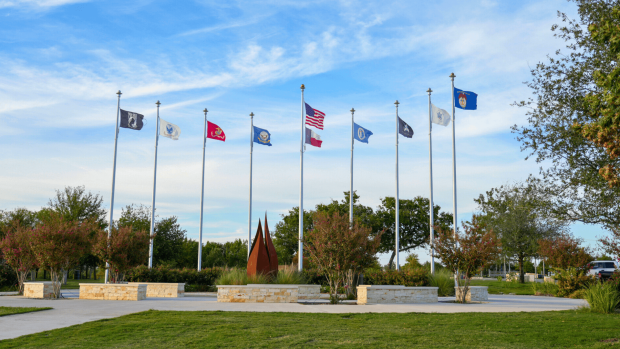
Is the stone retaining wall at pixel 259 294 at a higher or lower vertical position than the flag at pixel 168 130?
lower

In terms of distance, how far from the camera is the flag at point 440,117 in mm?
25350

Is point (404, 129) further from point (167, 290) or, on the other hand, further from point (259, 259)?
point (167, 290)

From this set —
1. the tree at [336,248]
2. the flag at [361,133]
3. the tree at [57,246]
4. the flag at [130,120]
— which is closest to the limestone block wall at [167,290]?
the tree at [57,246]

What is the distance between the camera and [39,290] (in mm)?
18594

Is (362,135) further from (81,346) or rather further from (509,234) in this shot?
(81,346)

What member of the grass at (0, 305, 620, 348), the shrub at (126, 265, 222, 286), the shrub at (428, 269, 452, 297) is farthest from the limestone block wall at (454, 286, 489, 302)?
the shrub at (126, 265, 222, 286)

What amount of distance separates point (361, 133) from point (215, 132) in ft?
27.9

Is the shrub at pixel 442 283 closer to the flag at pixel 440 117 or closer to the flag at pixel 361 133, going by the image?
the flag at pixel 440 117

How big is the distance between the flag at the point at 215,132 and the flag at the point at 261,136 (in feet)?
7.16

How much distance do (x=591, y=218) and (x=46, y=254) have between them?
63.0 ft

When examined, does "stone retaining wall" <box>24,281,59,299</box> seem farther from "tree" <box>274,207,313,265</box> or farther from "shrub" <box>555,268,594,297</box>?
"tree" <box>274,207,313,265</box>

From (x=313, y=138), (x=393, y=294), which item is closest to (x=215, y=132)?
(x=313, y=138)

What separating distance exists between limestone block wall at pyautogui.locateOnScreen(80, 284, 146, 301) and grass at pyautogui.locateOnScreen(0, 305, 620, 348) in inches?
237

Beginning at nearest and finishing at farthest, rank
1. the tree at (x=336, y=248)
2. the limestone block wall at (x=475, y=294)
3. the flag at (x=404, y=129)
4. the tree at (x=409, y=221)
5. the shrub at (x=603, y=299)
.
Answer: the shrub at (x=603, y=299)
the tree at (x=336, y=248)
the limestone block wall at (x=475, y=294)
the flag at (x=404, y=129)
the tree at (x=409, y=221)
